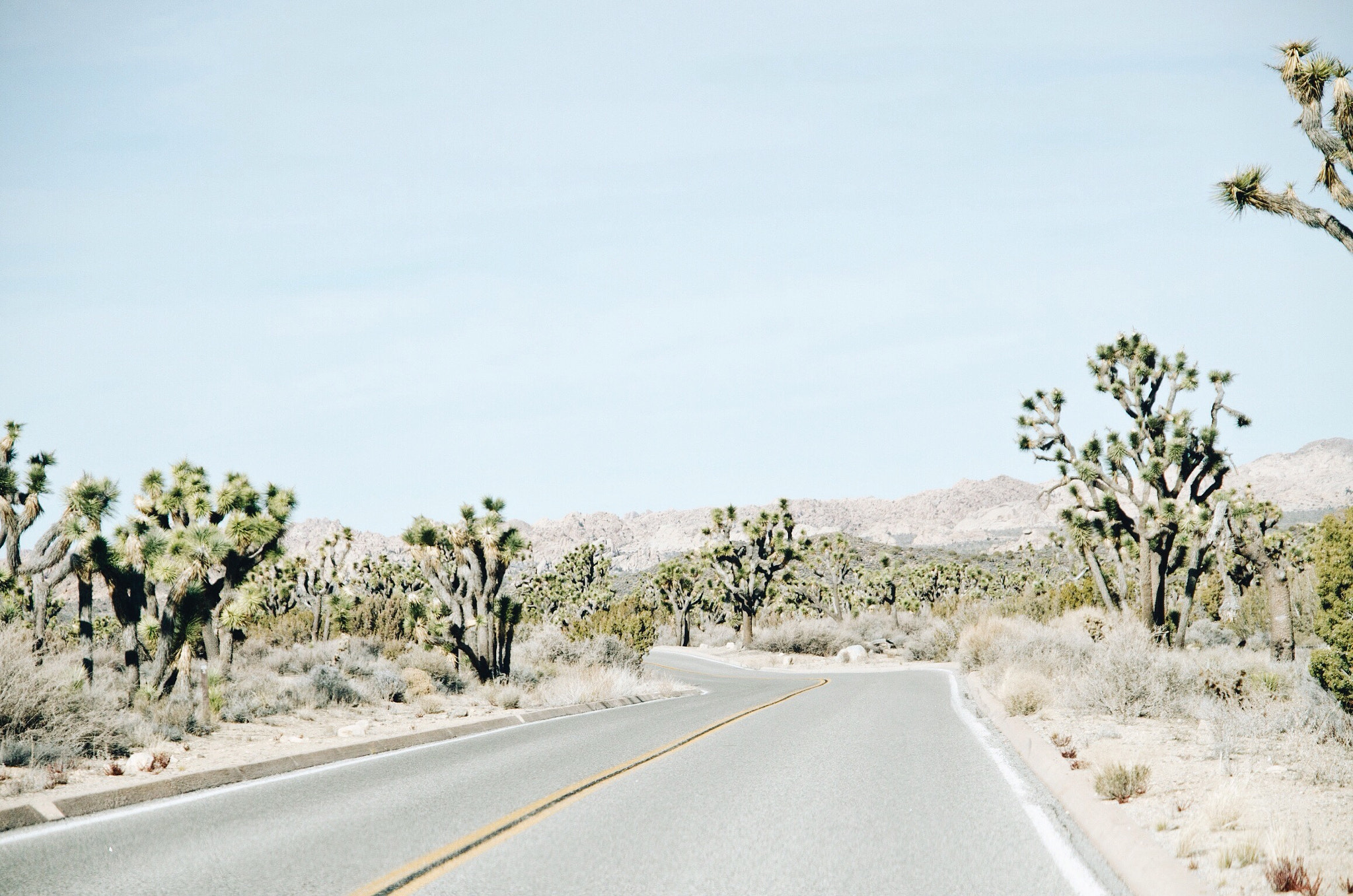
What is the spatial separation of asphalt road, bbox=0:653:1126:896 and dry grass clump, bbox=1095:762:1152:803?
47 cm

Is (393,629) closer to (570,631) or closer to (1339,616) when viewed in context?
(570,631)

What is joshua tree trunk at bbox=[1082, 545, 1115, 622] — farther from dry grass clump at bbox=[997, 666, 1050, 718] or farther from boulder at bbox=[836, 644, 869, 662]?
boulder at bbox=[836, 644, 869, 662]

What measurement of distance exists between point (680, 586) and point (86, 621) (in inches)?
1948

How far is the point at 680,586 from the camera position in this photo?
6638cm

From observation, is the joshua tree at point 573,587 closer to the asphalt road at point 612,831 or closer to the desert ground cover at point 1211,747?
the desert ground cover at point 1211,747

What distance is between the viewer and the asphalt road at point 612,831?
229 inches

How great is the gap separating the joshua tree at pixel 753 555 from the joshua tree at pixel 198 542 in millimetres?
35447

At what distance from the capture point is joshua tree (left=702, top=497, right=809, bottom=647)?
52.8 metres

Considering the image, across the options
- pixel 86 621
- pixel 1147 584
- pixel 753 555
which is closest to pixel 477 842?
pixel 86 621

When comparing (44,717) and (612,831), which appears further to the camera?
(44,717)

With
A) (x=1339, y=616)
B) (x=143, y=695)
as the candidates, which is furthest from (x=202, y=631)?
(x=1339, y=616)

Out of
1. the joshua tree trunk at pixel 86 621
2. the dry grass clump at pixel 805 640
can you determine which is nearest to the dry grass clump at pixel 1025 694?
the joshua tree trunk at pixel 86 621

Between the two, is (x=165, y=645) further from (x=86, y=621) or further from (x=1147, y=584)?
(x=1147, y=584)

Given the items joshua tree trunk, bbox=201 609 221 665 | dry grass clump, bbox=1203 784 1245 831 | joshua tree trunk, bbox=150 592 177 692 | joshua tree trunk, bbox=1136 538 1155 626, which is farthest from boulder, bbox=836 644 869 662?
dry grass clump, bbox=1203 784 1245 831
